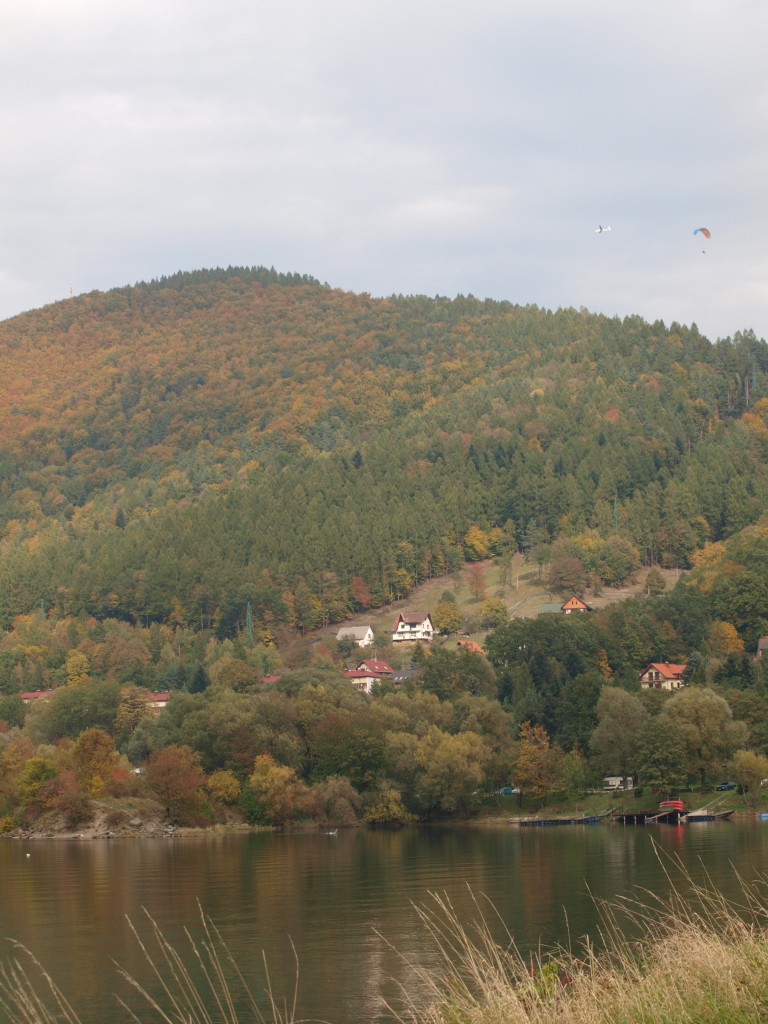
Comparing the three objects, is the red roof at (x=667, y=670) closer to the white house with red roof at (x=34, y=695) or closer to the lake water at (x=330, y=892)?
the lake water at (x=330, y=892)

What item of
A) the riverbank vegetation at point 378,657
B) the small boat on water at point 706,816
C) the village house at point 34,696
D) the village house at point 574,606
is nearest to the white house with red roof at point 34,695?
the village house at point 34,696

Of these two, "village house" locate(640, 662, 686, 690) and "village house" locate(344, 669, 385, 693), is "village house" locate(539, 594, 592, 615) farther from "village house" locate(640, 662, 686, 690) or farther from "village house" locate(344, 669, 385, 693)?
"village house" locate(640, 662, 686, 690)

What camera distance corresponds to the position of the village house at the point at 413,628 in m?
173

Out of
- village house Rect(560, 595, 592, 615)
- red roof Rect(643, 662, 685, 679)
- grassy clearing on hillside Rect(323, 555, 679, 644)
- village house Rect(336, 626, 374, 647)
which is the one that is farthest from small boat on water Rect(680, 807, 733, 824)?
village house Rect(336, 626, 374, 647)

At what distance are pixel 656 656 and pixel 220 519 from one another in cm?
8512

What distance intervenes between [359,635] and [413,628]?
24.7 ft

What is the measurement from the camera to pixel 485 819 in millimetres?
96938

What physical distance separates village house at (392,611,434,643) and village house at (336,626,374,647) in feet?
11.5

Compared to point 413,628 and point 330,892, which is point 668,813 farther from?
point 413,628

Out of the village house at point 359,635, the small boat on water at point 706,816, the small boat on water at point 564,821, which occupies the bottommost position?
the small boat on water at point 564,821

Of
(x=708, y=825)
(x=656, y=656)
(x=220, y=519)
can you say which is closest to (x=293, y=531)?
(x=220, y=519)

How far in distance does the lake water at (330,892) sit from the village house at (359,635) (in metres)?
83.0

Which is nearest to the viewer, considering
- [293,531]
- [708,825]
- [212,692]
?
[708,825]

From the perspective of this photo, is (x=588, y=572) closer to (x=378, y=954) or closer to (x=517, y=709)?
(x=517, y=709)
